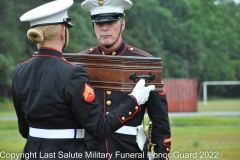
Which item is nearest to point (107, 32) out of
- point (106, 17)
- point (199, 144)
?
point (106, 17)

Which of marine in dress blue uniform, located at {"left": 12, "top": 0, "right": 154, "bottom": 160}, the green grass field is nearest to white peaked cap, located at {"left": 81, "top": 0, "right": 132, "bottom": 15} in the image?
marine in dress blue uniform, located at {"left": 12, "top": 0, "right": 154, "bottom": 160}

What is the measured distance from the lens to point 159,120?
432 centimetres

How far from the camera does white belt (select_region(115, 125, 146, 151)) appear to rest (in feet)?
14.2

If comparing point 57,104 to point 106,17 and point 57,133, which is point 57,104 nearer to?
point 57,133

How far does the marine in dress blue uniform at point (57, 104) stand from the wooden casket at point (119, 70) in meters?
0.19

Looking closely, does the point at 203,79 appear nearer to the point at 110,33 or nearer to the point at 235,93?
the point at 235,93

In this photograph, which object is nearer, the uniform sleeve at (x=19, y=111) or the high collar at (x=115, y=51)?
the uniform sleeve at (x=19, y=111)

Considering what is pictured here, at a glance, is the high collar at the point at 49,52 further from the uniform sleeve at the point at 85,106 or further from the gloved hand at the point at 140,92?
the gloved hand at the point at 140,92

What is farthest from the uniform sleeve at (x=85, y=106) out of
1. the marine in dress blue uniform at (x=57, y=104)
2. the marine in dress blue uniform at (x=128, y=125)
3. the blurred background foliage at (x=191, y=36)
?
the blurred background foliage at (x=191, y=36)

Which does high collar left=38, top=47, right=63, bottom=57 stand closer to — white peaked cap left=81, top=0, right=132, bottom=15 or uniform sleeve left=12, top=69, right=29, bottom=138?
uniform sleeve left=12, top=69, right=29, bottom=138

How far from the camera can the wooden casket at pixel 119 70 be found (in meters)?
3.79

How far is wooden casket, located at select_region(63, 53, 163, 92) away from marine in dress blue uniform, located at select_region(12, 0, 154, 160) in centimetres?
19

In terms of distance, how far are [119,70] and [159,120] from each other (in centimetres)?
66

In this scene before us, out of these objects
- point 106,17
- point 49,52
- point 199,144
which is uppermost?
point 106,17
